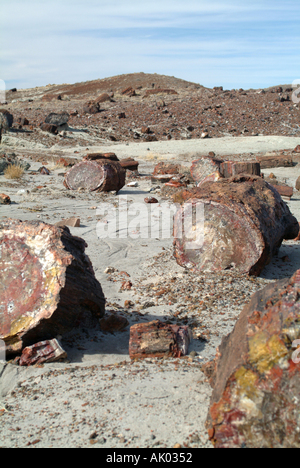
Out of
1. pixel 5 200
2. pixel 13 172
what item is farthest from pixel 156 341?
pixel 13 172

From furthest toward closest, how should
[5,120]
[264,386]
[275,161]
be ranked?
1. [5,120]
2. [275,161]
3. [264,386]

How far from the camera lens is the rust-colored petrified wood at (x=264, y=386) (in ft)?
5.52

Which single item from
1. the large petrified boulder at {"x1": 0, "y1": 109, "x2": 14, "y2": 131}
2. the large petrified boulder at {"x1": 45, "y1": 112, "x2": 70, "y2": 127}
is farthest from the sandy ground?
the large petrified boulder at {"x1": 45, "y1": 112, "x2": 70, "y2": 127}

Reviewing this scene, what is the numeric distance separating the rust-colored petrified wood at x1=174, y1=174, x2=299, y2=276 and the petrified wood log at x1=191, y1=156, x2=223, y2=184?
15.8 feet

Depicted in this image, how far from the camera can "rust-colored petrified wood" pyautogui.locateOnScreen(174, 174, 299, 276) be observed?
3.99 m

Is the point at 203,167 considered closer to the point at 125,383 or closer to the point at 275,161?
the point at 275,161

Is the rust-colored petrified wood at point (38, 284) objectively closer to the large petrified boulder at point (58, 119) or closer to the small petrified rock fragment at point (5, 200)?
the small petrified rock fragment at point (5, 200)

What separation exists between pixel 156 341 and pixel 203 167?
708 cm

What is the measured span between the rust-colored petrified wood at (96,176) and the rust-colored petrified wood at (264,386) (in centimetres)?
708

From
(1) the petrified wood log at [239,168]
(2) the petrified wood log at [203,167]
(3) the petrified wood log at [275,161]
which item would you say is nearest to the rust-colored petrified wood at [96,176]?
(2) the petrified wood log at [203,167]

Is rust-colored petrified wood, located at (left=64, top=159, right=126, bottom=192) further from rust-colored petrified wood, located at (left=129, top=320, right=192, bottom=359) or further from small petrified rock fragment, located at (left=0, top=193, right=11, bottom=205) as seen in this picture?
rust-colored petrified wood, located at (left=129, top=320, right=192, bottom=359)

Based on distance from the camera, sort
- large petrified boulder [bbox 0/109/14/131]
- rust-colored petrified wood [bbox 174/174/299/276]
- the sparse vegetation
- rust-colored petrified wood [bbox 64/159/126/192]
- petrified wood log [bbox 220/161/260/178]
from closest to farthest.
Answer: rust-colored petrified wood [bbox 174/174/299/276] → petrified wood log [bbox 220/161/260/178] → rust-colored petrified wood [bbox 64/159/126/192] → the sparse vegetation → large petrified boulder [bbox 0/109/14/131]

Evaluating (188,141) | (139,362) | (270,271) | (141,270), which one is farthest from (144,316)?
(188,141)

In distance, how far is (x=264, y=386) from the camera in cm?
176
